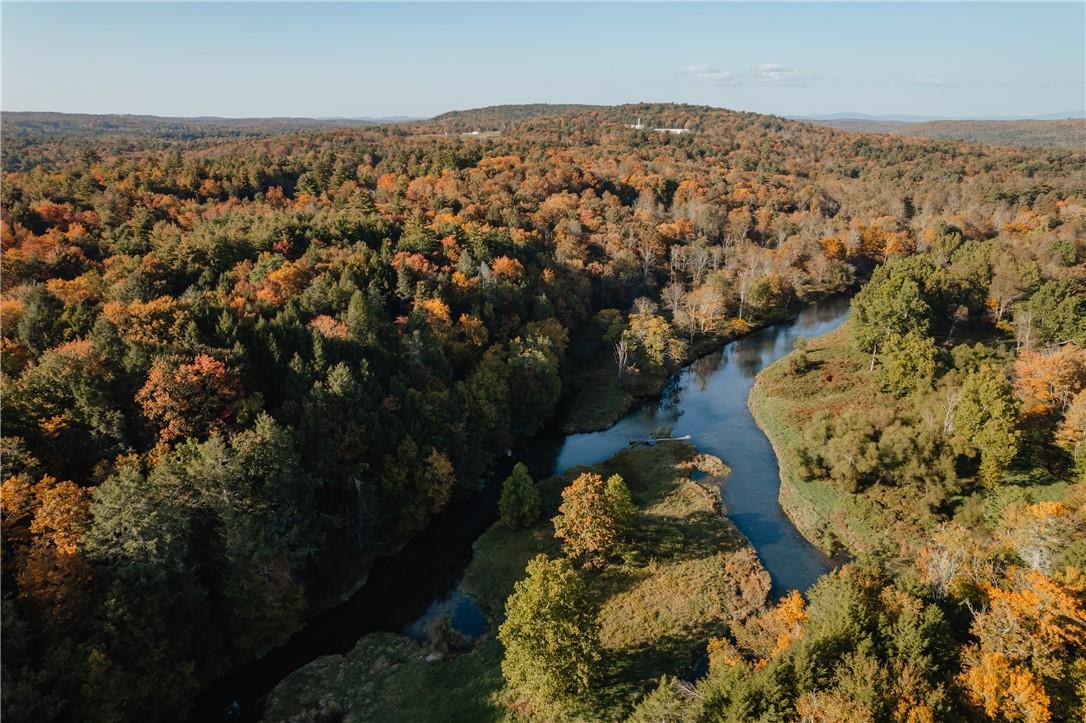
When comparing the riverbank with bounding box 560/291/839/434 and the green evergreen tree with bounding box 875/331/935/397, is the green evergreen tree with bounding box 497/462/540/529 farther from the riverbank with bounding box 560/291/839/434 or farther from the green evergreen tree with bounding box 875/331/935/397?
the green evergreen tree with bounding box 875/331/935/397

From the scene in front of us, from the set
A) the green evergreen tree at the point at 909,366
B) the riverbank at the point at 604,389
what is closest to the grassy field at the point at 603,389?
the riverbank at the point at 604,389

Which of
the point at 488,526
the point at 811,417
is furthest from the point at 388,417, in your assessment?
the point at 811,417

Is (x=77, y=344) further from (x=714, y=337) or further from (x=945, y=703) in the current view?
(x=714, y=337)

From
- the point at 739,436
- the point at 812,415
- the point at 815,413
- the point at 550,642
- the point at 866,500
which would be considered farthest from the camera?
the point at 739,436

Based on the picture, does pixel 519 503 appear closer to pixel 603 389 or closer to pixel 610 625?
pixel 610 625

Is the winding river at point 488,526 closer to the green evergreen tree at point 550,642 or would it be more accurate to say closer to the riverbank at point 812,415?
the riverbank at point 812,415

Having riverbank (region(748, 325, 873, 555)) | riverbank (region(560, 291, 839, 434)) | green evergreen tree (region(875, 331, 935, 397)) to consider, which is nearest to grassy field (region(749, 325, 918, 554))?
riverbank (region(748, 325, 873, 555))
